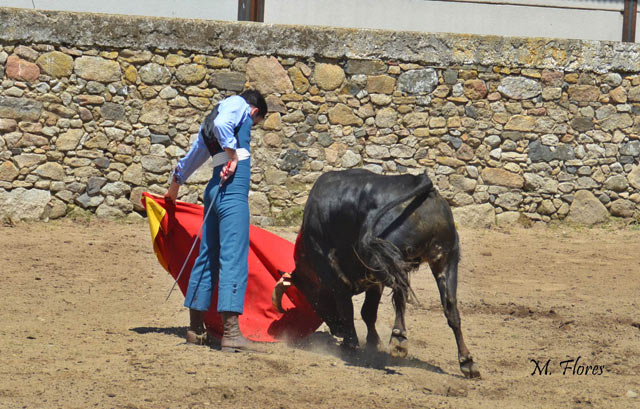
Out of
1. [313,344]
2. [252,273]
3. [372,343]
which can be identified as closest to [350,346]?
[372,343]

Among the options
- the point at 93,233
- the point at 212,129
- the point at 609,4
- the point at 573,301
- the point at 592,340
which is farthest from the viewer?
the point at 609,4

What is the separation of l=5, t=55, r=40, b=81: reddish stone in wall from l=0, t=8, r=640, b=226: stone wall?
0.05 ft

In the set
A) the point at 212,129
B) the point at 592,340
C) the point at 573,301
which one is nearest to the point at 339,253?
the point at 212,129

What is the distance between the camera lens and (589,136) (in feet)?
33.9

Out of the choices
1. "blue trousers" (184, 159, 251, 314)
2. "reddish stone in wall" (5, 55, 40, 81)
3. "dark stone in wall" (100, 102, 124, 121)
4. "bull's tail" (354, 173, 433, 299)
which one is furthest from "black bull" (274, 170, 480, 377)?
"reddish stone in wall" (5, 55, 40, 81)

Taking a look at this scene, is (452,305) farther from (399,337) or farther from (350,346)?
(350,346)

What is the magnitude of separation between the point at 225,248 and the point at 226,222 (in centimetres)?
15

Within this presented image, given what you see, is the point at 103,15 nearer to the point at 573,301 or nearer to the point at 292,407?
the point at 573,301

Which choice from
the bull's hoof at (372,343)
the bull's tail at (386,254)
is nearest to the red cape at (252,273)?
the bull's hoof at (372,343)

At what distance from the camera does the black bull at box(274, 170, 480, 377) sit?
4.76 metres

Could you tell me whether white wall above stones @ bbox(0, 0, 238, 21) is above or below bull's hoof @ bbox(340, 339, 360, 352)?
above

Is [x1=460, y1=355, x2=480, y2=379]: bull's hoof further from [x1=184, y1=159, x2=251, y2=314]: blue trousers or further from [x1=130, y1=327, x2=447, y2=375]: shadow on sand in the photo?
[x1=184, y1=159, x2=251, y2=314]: blue trousers

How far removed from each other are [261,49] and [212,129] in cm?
477

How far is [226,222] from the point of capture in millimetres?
5117
